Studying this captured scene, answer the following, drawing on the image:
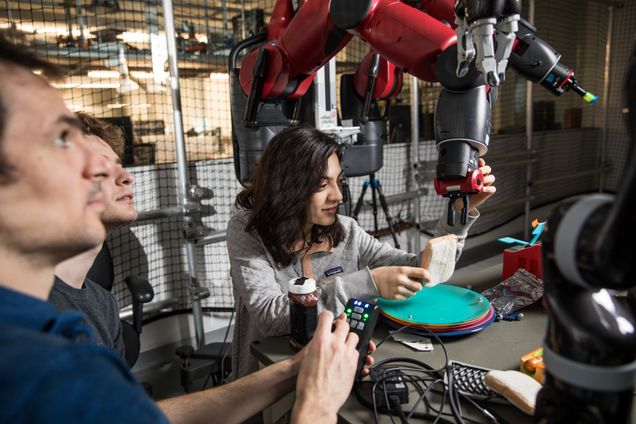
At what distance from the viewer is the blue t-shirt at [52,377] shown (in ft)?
1.22

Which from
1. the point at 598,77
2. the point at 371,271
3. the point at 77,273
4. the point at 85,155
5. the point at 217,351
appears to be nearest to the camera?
the point at 85,155

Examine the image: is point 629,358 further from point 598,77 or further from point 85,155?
point 598,77

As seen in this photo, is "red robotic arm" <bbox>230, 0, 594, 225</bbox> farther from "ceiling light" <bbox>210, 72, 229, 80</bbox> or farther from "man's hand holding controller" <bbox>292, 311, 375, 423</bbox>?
"ceiling light" <bbox>210, 72, 229, 80</bbox>

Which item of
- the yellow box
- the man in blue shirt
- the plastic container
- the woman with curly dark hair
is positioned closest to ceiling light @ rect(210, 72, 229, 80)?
the woman with curly dark hair

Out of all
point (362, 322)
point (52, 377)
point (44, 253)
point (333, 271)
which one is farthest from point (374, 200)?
point (52, 377)

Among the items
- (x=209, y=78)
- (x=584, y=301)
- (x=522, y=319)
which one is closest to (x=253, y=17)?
(x=209, y=78)

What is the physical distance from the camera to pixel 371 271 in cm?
119

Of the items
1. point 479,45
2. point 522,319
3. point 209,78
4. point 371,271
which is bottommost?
point 522,319

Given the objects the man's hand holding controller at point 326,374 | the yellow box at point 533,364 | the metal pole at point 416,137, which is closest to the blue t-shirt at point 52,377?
the man's hand holding controller at point 326,374

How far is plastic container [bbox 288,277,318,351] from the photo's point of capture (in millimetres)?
975

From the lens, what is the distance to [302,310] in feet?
3.25

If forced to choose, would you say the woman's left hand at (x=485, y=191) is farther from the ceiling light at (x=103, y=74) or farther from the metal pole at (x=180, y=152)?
the ceiling light at (x=103, y=74)

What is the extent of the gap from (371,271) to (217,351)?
131 cm

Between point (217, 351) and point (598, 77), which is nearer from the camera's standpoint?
point (217, 351)
